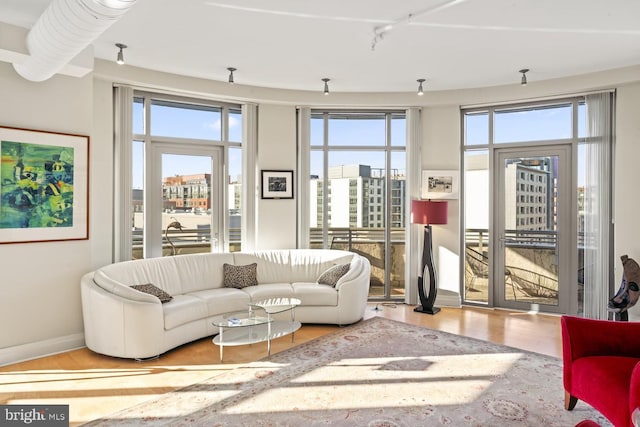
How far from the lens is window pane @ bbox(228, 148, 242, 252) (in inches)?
242

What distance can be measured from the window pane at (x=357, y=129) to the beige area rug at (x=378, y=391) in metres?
3.23

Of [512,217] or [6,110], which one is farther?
[512,217]

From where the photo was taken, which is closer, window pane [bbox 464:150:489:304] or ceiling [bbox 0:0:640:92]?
ceiling [bbox 0:0:640:92]

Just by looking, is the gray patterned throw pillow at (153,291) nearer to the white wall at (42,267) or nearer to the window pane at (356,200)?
the white wall at (42,267)

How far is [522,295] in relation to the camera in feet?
19.9

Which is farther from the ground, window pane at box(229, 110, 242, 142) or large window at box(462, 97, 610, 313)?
window pane at box(229, 110, 242, 142)

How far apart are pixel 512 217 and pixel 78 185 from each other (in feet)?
18.1

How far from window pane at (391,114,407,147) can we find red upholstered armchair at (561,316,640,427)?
400cm

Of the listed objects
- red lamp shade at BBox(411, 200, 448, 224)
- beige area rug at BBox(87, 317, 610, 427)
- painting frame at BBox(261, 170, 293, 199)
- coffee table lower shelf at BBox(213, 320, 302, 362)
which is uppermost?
painting frame at BBox(261, 170, 293, 199)

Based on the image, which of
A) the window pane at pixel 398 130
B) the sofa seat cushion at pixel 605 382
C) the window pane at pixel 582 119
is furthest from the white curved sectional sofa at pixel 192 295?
the window pane at pixel 582 119

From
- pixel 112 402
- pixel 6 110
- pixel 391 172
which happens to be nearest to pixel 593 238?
pixel 391 172

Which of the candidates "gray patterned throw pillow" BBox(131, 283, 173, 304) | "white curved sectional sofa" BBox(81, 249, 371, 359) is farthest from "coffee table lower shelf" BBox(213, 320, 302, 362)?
"gray patterned throw pillow" BBox(131, 283, 173, 304)

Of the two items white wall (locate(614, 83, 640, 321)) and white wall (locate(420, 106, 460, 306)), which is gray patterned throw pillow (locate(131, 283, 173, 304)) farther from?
white wall (locate(614, 83, 640, 321))

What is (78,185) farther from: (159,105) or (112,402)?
(112,402)
